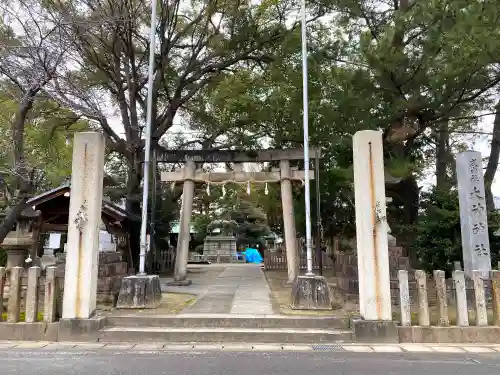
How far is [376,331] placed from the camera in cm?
684

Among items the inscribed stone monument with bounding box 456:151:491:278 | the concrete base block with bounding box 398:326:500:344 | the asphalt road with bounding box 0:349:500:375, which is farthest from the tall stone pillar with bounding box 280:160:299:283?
the asphalt road with bounding box 0:349:500:375

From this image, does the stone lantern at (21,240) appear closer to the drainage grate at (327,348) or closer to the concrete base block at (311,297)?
the concrete base block at (311,297)

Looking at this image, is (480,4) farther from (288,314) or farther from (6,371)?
(6,371)

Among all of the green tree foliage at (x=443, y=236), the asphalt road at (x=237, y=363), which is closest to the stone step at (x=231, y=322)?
the asphalt road at (x=237, y=363)

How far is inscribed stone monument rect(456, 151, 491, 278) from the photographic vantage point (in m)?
9.17

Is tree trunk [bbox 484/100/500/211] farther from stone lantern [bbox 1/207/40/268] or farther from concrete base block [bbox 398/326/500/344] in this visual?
stone lantern [bbox 1/207/40/268]

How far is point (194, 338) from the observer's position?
7.00 m

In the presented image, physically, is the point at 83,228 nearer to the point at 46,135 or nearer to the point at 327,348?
the point at 327,348

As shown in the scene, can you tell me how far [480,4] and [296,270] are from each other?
8665 mm

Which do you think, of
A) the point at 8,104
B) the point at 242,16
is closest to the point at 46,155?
the point at 8,104

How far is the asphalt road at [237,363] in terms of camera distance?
517cm

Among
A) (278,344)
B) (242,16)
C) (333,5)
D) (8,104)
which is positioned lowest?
(278,344)

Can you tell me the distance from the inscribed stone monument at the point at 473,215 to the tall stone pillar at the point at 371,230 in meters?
3.38

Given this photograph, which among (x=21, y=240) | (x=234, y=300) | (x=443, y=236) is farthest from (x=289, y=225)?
(x=21, y=240)
